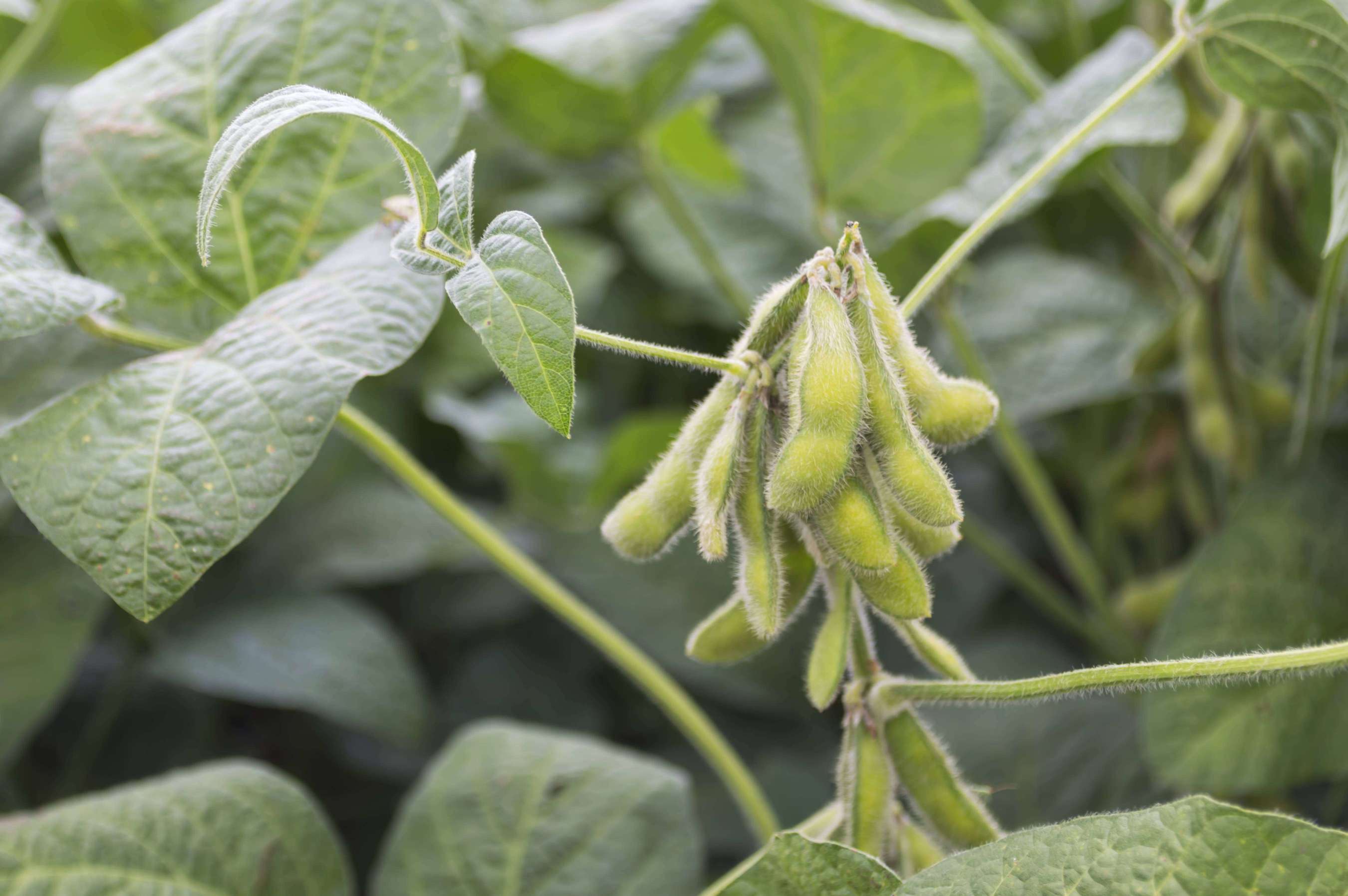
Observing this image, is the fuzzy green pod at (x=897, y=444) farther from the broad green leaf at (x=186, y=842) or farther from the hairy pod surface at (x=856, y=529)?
the broad green leaf at (x=186, y=842)

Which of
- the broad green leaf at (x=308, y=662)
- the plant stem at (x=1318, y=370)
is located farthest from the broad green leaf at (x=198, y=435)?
the plant stem at (x=1318, y=370)

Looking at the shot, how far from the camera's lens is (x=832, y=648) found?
708 mm

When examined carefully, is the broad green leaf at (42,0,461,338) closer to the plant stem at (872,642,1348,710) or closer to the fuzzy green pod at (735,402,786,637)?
the fuzzy green pod at (735,402,786,637)

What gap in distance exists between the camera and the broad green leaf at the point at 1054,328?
1327 mm

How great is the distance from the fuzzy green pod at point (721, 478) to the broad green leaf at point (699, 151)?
1005 mm

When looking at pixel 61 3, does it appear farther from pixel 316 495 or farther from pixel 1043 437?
pixel 1043 437

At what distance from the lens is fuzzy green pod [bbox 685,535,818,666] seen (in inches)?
29.7

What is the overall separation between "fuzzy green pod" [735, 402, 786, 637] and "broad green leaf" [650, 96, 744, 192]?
3.30ft

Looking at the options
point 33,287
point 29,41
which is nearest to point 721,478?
point 33,287

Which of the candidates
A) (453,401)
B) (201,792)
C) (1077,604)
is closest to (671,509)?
(201,792)

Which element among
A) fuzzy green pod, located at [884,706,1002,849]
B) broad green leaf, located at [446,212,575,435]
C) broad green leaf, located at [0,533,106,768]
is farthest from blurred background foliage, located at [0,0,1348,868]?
broad green leaf, located at [446,212,575,435]

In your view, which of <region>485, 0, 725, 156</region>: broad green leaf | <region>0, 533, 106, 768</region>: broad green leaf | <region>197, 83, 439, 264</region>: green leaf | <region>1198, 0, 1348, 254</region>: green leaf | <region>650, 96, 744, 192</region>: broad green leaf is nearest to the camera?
<region>197, 83, 439, 264</region>: green leaf

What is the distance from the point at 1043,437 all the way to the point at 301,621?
1.07 meters

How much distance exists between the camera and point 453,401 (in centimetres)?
160
